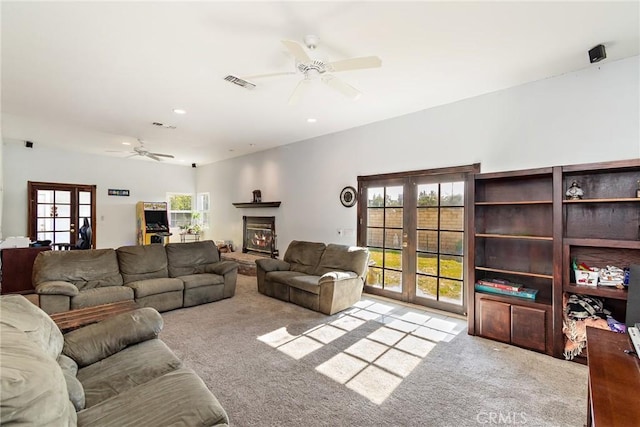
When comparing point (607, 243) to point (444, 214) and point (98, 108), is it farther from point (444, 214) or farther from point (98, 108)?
point (98, 108)

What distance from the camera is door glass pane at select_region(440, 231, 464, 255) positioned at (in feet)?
13.9

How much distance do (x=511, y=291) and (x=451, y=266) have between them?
1.00 meters

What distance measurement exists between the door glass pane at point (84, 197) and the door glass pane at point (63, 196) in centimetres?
22

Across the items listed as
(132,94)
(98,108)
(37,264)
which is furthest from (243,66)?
(37,264)

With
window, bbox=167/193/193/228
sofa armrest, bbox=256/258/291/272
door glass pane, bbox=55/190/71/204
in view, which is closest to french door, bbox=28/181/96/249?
door glass pane, bbox=55/190/71/204

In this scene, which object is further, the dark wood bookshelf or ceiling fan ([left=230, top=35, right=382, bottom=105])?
the dark wood bookshelf

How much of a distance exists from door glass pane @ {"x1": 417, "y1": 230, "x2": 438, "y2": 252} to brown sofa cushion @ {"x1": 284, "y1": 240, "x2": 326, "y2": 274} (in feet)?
5.27

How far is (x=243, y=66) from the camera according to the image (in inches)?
126

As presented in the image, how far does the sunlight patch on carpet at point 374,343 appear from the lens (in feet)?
8.53

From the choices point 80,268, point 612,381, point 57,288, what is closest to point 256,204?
point 80,268

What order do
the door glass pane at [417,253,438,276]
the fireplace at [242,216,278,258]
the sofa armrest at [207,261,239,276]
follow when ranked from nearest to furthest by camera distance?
the door glass pane at [417,253,438,276] → the sofa armrest at [207,261,239,276] → the fireplace at [242,216,278,258]

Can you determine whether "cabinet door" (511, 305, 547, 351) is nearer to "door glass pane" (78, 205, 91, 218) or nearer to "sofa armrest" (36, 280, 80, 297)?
"sofa armrest" (36, 280, 80, 297)

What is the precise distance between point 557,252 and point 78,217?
9.82 m

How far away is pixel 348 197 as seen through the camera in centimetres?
546
